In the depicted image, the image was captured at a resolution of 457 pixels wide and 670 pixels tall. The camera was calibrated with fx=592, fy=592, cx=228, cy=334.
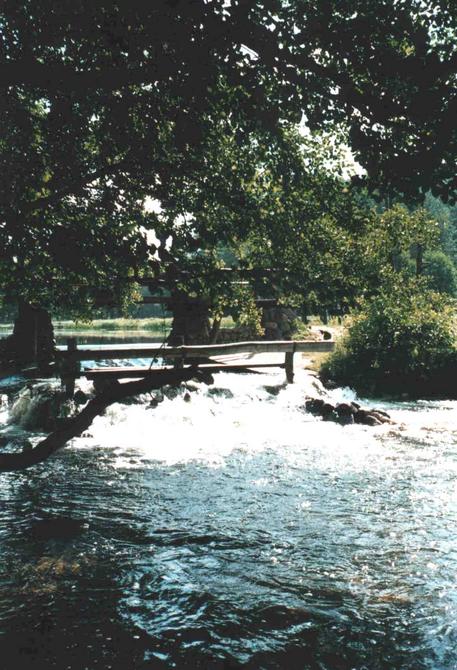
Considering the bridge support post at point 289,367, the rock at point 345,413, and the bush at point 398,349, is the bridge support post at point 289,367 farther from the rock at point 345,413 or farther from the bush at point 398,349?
the rock at point 345,413

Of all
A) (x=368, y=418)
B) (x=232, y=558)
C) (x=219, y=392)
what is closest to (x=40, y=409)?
(x=219, y=392)

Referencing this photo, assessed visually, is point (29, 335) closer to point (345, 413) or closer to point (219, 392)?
point (219, 392)

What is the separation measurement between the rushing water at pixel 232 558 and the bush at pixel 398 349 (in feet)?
32.8

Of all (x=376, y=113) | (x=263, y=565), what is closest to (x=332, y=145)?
(x=376, y=113)

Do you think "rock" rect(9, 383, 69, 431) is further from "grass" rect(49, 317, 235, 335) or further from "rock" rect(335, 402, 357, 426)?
"grass" rect(49, 317, 235, 335)

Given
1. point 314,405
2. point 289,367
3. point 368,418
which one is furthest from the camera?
point 289,367

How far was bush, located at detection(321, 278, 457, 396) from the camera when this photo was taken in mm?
24031

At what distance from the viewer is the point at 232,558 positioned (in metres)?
7.55

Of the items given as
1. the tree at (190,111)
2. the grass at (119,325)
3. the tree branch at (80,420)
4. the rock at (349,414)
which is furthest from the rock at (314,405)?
the grass at (119,325)

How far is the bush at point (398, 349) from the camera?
24.0 meters

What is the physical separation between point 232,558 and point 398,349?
727 inches

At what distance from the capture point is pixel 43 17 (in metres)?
6.23

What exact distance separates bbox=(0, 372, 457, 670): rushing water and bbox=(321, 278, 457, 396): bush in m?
9.98

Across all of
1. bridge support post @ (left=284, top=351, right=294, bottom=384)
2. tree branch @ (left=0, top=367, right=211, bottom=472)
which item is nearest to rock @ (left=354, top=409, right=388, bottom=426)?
bridge support post @ (left=284, top=351, right=294, bottom=384)
